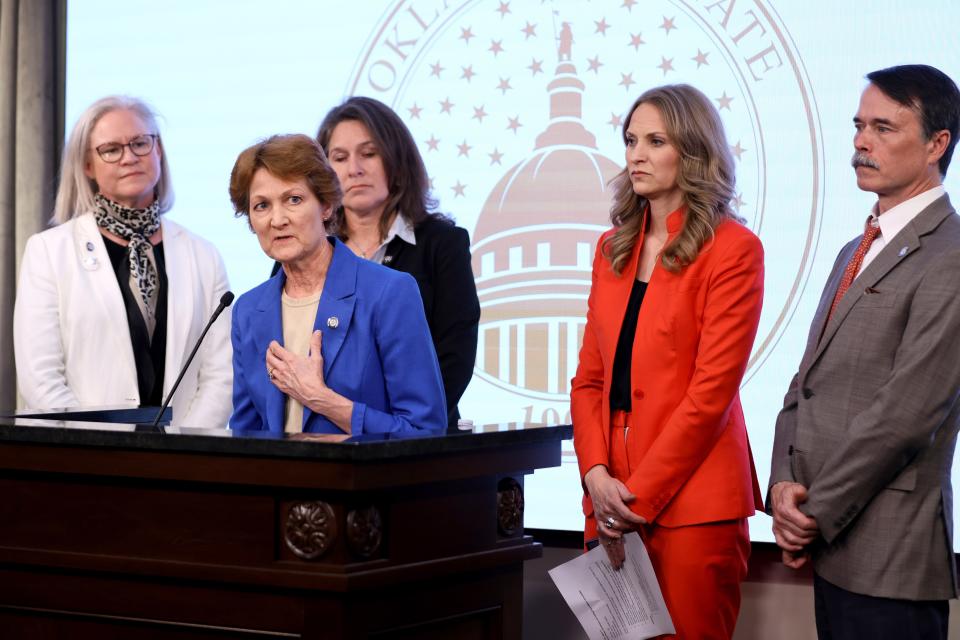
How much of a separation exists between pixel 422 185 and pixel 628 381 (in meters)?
1.00

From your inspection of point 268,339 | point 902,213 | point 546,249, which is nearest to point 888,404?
point 902,213

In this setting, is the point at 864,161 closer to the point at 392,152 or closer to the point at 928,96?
the point at 928,96

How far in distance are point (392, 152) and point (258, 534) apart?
1506 mm

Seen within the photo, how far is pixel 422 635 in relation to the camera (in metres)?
2.09

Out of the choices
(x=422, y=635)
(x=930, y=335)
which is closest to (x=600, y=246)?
(x=930, y=335)

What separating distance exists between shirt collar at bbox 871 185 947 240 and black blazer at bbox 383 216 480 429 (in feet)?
3.79

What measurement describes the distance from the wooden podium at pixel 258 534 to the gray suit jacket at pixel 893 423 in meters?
0.58

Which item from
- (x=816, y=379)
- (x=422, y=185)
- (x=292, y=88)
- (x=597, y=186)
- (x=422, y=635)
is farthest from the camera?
(x=292, y=88)

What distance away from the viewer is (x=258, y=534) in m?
1.99

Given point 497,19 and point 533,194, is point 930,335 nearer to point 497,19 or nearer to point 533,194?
point 533,194

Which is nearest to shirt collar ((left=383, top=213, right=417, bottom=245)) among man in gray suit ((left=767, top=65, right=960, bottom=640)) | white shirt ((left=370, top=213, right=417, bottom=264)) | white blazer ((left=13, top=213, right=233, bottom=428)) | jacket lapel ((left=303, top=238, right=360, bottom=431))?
white shirt ((left=370, top=213, right=417, bottom=264))

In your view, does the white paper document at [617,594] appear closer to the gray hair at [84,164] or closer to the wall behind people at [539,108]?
the wall behind people at [539,108]

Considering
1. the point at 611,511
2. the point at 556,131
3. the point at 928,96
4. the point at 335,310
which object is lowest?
the point at 611,511

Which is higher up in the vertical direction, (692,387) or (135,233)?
(135,233)
